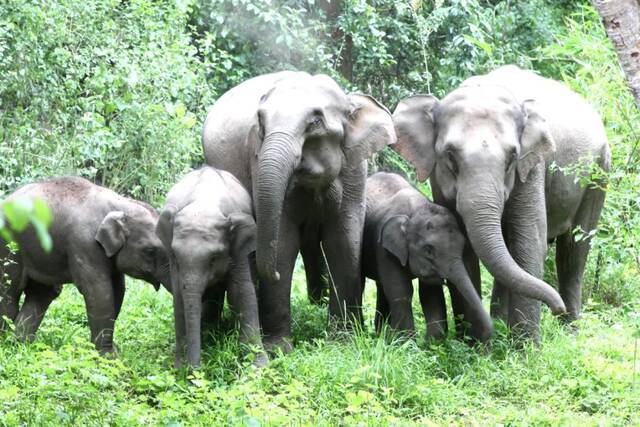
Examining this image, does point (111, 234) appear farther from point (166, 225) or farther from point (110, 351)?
point (110, 351)

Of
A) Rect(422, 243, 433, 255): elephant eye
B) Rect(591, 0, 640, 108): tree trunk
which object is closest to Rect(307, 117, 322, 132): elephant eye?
Rect(422, 243, 433, 255): elephant eye

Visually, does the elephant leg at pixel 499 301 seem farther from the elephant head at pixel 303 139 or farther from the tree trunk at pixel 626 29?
the tree trunk at pixel 626 29

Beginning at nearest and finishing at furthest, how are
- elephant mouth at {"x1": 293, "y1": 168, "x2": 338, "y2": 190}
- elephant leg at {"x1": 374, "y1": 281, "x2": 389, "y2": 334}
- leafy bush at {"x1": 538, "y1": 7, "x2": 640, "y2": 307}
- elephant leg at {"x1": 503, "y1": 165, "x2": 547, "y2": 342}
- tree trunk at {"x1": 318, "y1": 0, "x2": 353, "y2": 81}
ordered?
elephant mouth at {"x1": 293, "y1": 168, "x2": 338, "y2": 190} → elephant leg at {"x1": 503, "y1": 165, "x2": 547, "y2": 342} → elephant leg at {"x1": 374, "y1": 281, "x2": 389, "y2": 334} → leafy bush at {"x1": 538, "y1": 7, "x2": 640, "y2": 307} → tree trunk at {"x1": 318, "y1": 0, "x2": 353, "y2": 81}

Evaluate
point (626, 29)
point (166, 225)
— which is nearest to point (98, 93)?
point (166, 225)

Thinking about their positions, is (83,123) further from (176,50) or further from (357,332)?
(357,332)

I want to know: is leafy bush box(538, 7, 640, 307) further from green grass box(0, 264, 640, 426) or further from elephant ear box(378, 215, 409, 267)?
elephant ear box(378, 215, 409, 267)

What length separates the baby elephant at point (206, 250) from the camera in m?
6.93

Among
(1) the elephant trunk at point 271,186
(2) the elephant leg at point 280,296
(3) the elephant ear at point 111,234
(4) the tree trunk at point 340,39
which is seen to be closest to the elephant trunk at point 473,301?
(2) the elephant leg at point 280,296

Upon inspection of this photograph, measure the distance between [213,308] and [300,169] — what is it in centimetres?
126

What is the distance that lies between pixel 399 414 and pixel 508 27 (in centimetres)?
991

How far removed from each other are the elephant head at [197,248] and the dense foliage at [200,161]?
0.40 meters

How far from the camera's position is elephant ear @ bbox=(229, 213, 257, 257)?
7254 millimetres

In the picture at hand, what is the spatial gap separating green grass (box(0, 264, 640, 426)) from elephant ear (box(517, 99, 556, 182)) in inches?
46.3

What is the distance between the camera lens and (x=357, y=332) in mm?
7828
